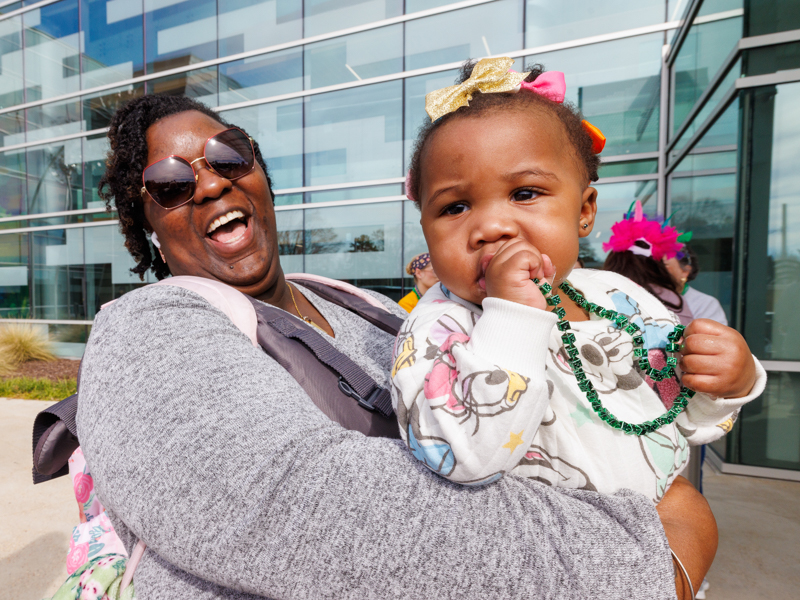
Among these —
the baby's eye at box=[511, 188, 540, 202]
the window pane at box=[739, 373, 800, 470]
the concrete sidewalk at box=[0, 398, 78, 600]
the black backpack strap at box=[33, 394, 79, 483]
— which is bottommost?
the concrete sidewalk at box=[0, 398, 78, 600]

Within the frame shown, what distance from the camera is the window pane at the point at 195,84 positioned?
925 cm

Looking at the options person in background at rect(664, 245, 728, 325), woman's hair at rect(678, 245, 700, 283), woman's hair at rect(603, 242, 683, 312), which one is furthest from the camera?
woman's hair at rect(678, 245, 700, 283)

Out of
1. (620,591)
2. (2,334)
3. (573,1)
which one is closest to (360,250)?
(573,1)

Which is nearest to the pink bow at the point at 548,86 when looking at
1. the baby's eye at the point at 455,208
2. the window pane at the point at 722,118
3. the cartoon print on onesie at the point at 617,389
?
the baby's eye at the point at 455,208

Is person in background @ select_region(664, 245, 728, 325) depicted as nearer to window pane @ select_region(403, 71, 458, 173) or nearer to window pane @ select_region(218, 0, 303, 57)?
window pane @ select_region(403, 71, 458, 173)

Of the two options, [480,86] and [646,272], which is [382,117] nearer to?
[646,272]

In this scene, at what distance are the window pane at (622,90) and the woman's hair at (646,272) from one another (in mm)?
4132

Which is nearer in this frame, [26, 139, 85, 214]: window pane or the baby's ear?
the baby's ear

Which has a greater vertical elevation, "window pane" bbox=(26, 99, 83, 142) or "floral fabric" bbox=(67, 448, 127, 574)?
"window pane" bbox=(26, 99, 83, 142)

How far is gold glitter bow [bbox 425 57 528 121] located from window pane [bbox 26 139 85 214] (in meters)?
11.8

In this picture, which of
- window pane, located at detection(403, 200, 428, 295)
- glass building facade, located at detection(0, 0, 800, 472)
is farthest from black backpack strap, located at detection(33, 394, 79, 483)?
window pane, located at detection(403, 200, 428, 295)

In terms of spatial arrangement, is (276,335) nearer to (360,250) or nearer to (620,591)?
(620,591)

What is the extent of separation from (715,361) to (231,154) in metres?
1.58

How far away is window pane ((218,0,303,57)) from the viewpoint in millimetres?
8477
